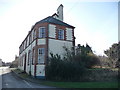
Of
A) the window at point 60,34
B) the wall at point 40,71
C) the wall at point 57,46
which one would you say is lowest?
the wall at point 40,71

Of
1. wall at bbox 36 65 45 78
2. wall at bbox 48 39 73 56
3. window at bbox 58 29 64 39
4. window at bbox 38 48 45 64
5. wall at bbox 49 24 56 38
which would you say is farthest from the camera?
window at bbox 58 29 64 39

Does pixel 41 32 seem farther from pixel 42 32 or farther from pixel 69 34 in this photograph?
pixel 69 34

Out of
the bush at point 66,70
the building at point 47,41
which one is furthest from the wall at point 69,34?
the bush at point 66,70

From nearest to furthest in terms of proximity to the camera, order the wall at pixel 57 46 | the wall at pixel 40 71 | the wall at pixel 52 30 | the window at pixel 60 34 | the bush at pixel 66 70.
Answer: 1. the bush at pixel 66 70
2. the wall at pixel 40 71
3. the wall at pixel 57 46
4. the wall at pixel 52 30
5. the window at pixel 60 34

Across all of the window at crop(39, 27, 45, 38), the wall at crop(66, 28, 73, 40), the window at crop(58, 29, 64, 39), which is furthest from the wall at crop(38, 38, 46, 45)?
the wall at crop(66, 28, 73, 40)

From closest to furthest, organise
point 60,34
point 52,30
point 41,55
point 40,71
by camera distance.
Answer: point 40,71, point 41,55, point 52,30, point 60,34

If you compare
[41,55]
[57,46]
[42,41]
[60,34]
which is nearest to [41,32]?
[42,41]

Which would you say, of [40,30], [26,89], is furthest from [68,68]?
[40,30]

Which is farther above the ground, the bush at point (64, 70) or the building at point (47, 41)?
the building at point (47, 41)

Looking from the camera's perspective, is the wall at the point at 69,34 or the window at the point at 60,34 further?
the wall at the point at 69,34

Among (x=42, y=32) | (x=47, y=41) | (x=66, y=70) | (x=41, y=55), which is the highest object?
(x=42, y=32)

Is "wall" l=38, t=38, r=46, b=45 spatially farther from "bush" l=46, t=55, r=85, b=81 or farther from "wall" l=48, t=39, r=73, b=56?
"bush" l=46, t=55, r=85, b=81

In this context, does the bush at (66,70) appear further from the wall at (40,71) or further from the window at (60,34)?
the window at (60,34)

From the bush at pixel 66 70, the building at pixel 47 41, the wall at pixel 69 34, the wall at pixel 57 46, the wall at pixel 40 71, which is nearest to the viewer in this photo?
the bush at pixel 66 70
